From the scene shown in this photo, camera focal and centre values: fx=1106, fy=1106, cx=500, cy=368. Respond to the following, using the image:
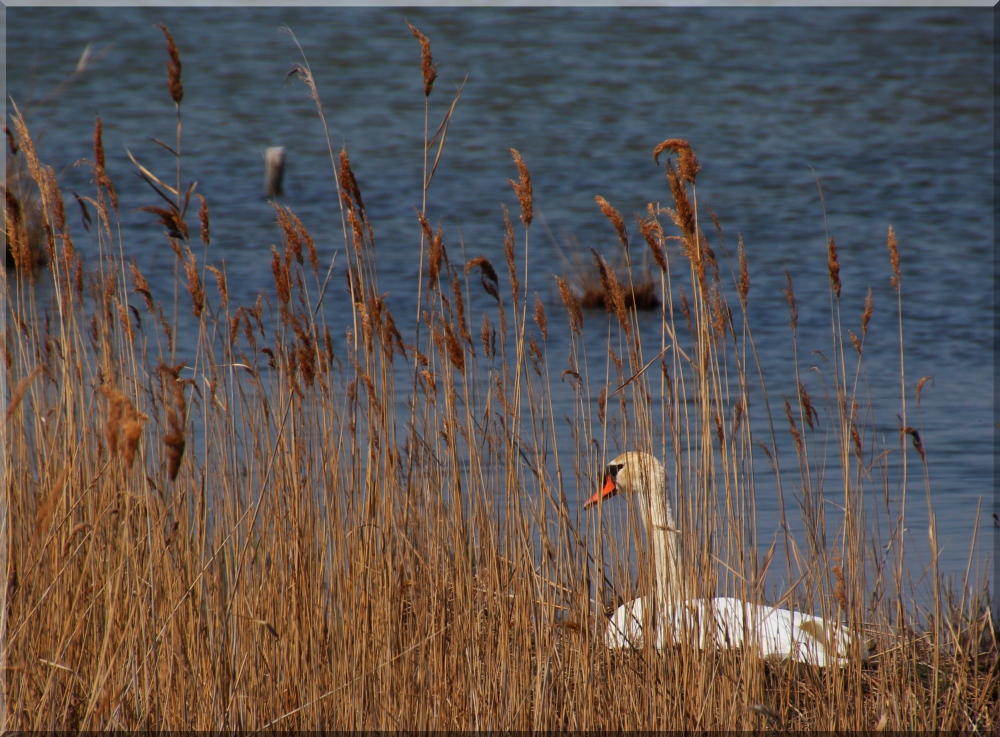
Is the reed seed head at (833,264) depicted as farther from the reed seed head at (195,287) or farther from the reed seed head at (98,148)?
the reed seed head at (98,148)

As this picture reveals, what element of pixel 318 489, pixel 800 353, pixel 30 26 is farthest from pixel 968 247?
pixel 30 26

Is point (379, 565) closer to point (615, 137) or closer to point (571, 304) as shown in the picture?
point (571, 304)

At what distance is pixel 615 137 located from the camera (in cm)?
1515

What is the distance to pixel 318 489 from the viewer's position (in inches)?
103

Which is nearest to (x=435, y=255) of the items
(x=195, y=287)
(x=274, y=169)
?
(x=195, y=287)

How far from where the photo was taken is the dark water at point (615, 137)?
930 centimetres

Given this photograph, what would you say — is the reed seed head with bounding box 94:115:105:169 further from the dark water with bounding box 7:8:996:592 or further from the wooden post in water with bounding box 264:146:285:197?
the wooden post in water with bounding box 264:146:285:197

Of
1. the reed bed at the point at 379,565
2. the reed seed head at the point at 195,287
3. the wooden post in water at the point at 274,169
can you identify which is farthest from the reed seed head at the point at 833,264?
the wooden post in water at the point at 274,169

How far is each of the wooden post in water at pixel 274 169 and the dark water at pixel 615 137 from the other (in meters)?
0.31

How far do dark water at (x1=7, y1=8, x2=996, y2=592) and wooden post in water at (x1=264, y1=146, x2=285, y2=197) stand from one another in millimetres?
308

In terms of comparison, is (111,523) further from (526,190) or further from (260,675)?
(526,190)

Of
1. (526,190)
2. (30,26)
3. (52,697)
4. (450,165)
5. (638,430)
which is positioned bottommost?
(52,697)

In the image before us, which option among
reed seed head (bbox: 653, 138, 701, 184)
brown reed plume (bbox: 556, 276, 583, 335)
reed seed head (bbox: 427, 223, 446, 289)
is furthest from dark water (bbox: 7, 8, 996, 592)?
reed seed head (bbox: 427, 223, 446, 289)

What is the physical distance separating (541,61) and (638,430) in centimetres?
1630
